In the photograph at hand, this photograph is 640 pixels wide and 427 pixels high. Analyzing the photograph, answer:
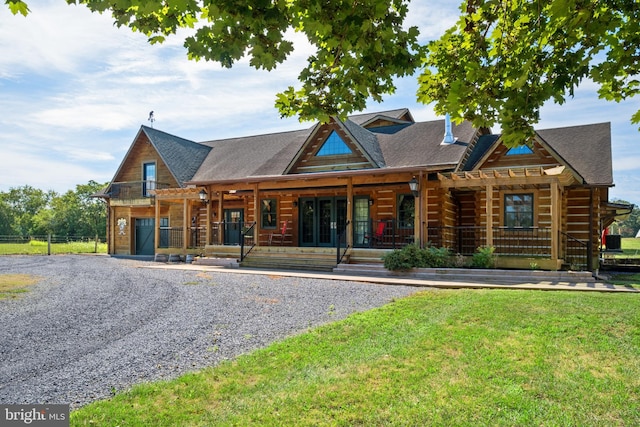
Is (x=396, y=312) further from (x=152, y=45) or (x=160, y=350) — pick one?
(x=152, y=45)

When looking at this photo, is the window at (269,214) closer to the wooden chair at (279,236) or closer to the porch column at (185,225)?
the wooden chair at (279,236)

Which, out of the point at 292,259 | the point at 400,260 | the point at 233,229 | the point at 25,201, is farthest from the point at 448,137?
the point at 25,201

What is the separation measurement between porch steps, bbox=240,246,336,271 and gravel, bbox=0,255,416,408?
3429mm

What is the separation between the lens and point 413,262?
13.6 meters

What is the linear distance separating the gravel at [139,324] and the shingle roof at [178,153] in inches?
485

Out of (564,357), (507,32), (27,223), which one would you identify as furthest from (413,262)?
(27,223)

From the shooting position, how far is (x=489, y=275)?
12.5 metres

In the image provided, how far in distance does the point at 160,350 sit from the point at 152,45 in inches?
139

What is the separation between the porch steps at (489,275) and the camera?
11898mm

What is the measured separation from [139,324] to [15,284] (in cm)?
604

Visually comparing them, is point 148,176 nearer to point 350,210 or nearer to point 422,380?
point 350,210

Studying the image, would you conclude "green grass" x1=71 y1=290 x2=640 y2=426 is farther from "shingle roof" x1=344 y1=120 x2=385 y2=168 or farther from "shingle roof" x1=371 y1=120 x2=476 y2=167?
"shingle roof" x1=344 y1=120 x2=385 y2=168

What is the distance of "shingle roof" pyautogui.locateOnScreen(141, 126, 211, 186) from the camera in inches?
939

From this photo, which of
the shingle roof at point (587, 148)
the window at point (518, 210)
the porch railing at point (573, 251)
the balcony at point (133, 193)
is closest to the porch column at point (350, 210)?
the window at point (518, 210)
